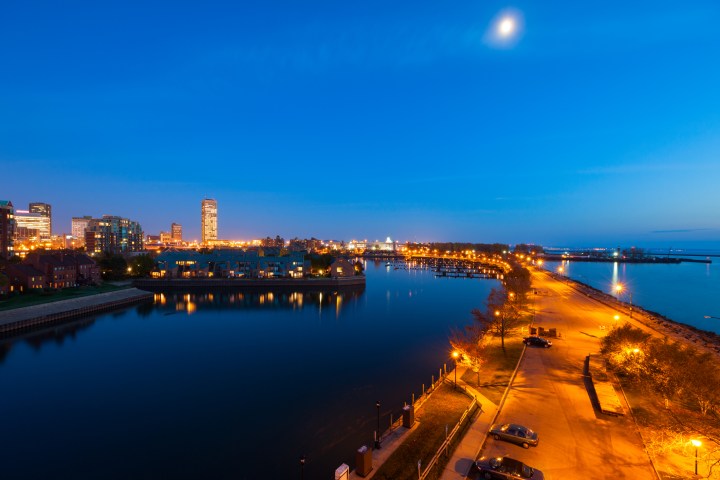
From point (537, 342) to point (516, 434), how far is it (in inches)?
534

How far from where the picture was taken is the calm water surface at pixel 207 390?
15.0 meters

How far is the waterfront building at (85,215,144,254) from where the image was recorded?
149 meters

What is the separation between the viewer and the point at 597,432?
12961 mm

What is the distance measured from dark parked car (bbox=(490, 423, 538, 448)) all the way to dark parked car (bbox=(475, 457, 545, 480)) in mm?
1566

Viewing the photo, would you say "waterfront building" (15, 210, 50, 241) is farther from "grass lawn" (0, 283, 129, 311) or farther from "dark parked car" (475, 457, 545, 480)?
"dark parked car" (475, 457, 545, 480)

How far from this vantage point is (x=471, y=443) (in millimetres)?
12273

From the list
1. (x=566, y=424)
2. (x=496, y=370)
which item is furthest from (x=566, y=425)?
(x=496, y=370)

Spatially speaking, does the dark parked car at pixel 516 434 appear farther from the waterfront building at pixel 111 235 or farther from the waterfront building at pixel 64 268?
the waterfront building at pixel 111 235

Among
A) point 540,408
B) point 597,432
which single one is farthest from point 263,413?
point 597,432

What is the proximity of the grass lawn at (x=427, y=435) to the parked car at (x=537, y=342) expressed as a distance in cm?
973

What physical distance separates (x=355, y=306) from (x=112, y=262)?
147 ft

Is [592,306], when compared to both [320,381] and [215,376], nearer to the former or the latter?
[320,381]

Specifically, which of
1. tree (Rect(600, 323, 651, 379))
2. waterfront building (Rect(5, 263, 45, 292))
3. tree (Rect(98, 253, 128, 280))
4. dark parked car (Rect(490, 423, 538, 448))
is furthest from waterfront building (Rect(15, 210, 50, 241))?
tree (Rect(600, 323, 651, 379))

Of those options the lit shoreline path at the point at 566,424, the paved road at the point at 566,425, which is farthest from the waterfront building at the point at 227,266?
the paved road at the point at 566,425
